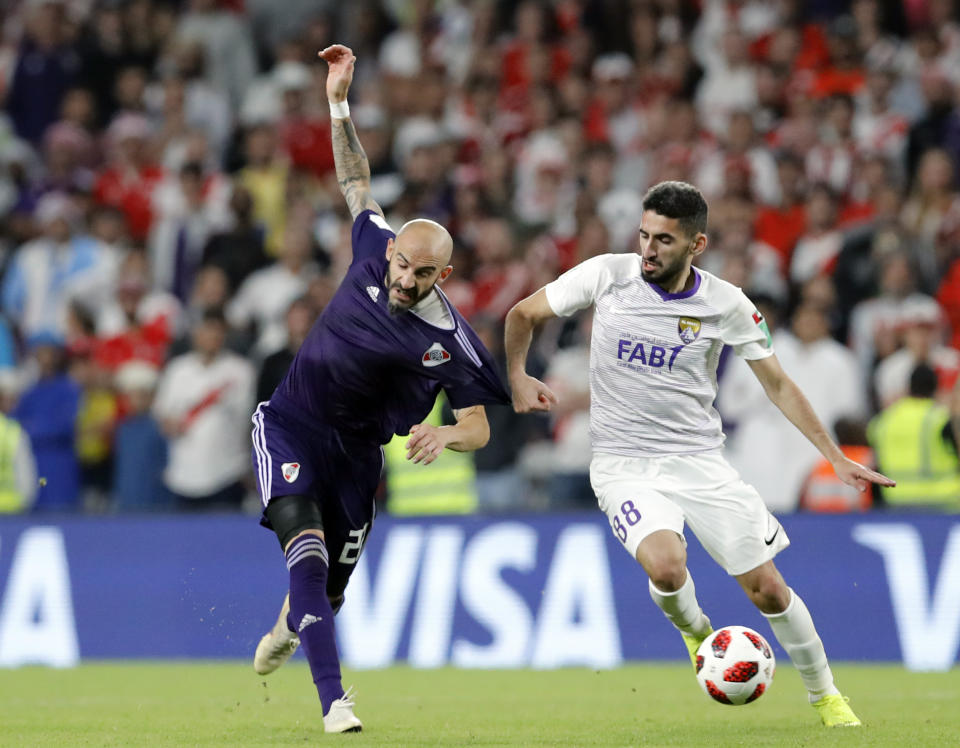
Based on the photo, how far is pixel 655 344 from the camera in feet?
27.4

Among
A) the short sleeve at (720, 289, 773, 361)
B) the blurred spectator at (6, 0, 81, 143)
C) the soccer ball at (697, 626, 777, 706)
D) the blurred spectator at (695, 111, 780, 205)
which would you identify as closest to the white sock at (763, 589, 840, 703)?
the soccer ball at (697, 626, 777, 706)

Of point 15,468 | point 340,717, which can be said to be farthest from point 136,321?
point 340,717

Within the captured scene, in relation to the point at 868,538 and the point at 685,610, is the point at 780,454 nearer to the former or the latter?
the point at 868,538

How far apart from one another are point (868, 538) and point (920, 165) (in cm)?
439

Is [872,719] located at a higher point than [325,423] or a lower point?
lower

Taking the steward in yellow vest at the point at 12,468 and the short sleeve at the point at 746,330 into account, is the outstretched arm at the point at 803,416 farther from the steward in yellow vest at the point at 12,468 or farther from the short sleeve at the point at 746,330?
the steward in yellow vest at the point at 12,468

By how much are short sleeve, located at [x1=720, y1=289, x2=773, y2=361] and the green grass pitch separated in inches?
76.4

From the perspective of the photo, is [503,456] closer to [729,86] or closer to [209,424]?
[209,424]

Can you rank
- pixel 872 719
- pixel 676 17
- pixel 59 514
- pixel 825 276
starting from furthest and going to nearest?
1. pixel 676 17
2. pixel 825 276
3. pixel 59 514
4. pixel 872 719

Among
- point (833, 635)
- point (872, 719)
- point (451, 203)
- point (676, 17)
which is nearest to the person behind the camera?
point (872, 719)

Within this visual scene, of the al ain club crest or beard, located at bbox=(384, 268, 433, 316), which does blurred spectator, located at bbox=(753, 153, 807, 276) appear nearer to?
the al ain club crest

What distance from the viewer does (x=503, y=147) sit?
667 inches

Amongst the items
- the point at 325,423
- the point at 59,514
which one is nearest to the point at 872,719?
the point at 325,423

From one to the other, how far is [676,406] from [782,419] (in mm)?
5108
